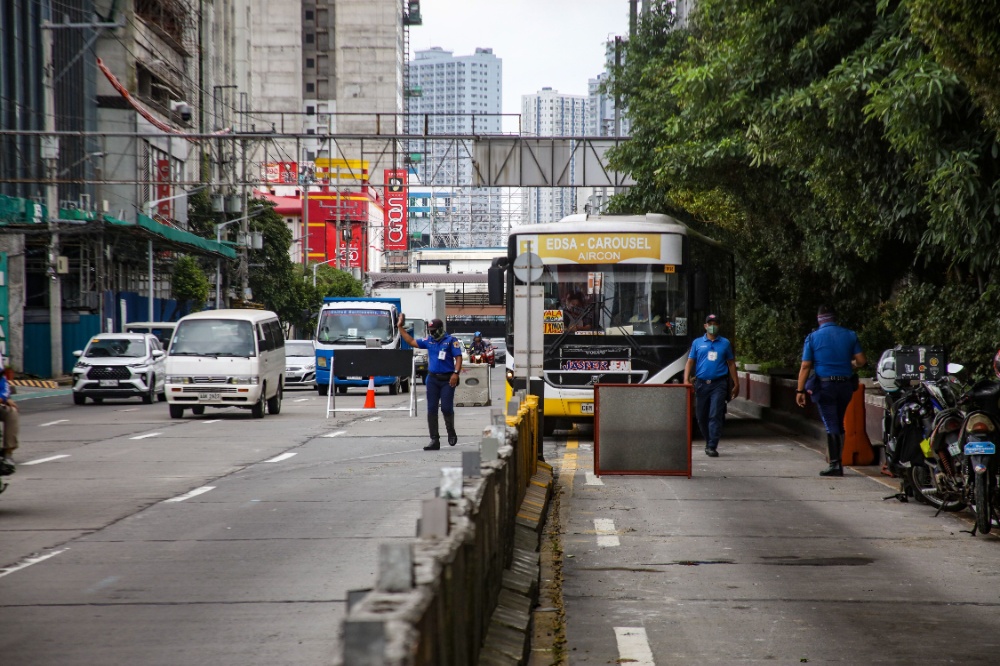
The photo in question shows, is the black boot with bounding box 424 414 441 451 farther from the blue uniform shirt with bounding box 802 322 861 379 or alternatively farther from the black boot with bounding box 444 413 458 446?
the blue uniform shirt with bounding box 802 322 861 379

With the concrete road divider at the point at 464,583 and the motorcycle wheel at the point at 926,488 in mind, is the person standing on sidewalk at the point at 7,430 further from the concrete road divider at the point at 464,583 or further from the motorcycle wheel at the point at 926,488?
the motorcycle wheel at the point at 926,488

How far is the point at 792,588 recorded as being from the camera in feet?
25.9

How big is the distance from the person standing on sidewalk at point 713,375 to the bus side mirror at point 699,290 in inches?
96.7

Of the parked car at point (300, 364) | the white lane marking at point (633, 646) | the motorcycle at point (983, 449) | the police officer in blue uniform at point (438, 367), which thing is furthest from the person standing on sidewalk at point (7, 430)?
the parked car at point (300, 364)

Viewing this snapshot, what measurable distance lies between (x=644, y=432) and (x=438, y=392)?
466 centimetres

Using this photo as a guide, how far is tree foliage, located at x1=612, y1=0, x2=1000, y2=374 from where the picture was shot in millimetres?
12570

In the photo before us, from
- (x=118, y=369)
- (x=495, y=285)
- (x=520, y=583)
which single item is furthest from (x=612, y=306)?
(x=118, y=369)

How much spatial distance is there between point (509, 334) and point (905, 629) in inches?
540

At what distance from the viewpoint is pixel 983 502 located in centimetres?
952

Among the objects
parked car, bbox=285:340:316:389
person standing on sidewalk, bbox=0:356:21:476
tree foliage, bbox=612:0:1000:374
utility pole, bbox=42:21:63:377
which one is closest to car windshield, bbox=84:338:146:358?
utility pole, bbox=42:21:63:377

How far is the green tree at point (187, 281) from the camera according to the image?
56625 millimetres

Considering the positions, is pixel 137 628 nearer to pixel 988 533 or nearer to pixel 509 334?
pixel 988 533

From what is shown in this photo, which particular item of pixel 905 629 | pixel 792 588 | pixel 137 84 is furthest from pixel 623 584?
pixel 137 84

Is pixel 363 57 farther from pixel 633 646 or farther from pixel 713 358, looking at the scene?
pixel 633 646
